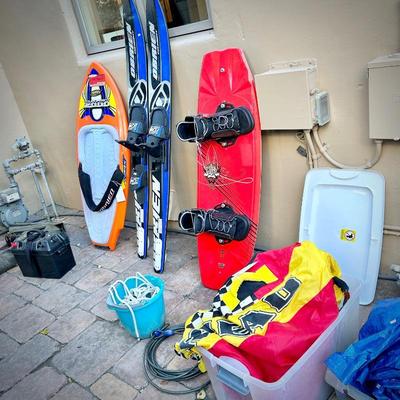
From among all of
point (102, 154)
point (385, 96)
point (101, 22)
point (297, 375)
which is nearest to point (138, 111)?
point (102, 154)

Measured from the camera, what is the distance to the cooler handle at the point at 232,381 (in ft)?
3.90

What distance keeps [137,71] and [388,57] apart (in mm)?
1547

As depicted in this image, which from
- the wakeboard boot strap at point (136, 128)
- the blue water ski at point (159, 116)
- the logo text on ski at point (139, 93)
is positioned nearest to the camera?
the blue water ski at point (159, 116)

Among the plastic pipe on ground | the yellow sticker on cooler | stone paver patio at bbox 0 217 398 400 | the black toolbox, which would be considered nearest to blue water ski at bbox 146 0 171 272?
stone paver patio at bbox 0 217 398 400

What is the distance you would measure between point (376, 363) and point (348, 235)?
726 millimetres

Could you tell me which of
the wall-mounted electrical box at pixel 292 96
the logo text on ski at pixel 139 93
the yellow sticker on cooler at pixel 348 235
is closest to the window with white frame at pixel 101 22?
the logo text on ski at pixel 139 93

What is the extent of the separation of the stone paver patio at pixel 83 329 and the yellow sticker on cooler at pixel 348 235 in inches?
32.1

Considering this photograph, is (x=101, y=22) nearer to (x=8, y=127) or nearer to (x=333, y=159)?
(x=8, y=127)

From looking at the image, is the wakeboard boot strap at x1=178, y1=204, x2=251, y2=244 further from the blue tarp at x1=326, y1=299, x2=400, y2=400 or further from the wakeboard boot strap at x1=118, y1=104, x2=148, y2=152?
the blue tarp at x1=326, y1=299, x2=400, y2=400

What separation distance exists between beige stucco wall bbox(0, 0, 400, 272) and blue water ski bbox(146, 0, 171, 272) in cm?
8

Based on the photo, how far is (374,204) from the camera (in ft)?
5.52

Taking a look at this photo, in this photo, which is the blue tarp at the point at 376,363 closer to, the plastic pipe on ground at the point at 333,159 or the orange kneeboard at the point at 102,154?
the plastic pipe on ground at the point at 333,159

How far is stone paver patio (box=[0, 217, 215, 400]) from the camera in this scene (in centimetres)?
165

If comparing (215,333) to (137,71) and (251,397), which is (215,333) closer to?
(251,397)
